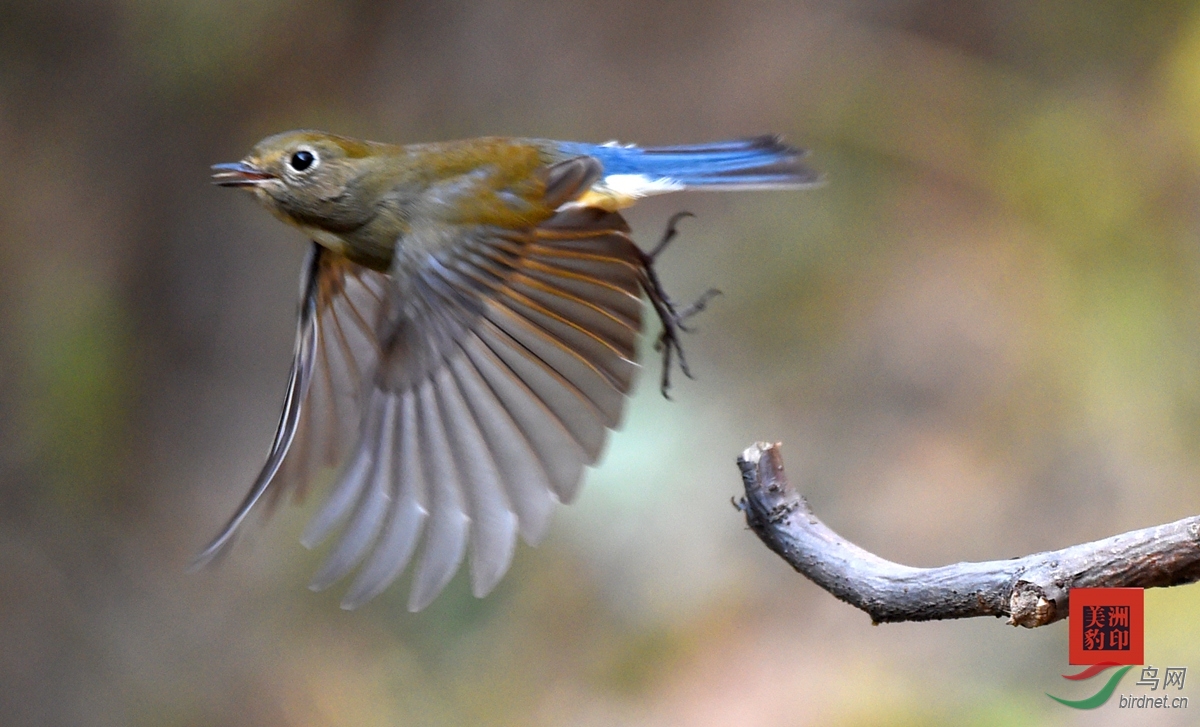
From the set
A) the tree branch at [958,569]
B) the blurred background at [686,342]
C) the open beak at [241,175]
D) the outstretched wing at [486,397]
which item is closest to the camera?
the tree branch at [958,569]

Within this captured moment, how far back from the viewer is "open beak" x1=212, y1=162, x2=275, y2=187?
2.98m

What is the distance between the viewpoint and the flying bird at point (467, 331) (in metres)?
2.44

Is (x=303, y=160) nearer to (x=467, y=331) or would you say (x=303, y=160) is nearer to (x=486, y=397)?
(x=467, y=331)

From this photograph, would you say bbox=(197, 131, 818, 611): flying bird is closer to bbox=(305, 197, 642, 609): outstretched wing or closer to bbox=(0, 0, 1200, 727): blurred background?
bbox=(305, 197, 642, 609): outstretched wing

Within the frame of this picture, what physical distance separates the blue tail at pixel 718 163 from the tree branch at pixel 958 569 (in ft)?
2.99

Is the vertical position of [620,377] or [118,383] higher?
[118,383]

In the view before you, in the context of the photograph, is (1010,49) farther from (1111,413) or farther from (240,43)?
(240,43)

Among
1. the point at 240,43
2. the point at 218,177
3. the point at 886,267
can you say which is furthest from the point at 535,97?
the point at 218,177

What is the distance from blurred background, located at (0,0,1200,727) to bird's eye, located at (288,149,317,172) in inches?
75.3

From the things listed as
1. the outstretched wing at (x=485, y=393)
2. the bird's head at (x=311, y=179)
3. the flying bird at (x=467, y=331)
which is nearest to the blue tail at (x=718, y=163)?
the flying bird at (x=467, y=331)

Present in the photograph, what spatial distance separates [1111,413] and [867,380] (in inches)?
39.1

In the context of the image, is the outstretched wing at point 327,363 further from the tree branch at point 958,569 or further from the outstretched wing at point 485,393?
the tree branch at point 958,569

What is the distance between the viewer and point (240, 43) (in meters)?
5.60

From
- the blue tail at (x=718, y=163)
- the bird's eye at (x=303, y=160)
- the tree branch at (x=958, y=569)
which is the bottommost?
the tree branch at (x=958, y=569)
